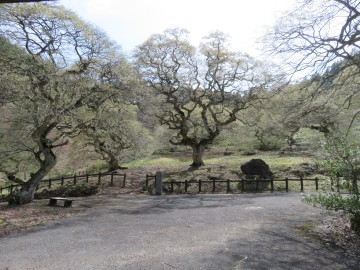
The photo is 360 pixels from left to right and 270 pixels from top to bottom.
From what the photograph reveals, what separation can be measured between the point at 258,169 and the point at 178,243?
13956 mm

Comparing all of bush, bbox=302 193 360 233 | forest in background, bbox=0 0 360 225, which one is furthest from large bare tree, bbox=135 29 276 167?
bush, bbox=302 193 360 233

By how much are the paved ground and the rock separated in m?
8.01

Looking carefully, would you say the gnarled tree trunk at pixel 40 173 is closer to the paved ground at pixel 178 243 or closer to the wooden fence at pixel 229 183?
the paved ground at pixel 178 243

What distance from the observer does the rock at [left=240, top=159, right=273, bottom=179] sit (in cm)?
1989

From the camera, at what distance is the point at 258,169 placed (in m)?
20.1

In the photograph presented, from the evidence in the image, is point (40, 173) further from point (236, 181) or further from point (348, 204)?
point (348, 204)

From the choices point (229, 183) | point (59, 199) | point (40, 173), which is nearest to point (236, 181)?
point (229, 183)

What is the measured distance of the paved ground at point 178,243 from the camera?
5855mm

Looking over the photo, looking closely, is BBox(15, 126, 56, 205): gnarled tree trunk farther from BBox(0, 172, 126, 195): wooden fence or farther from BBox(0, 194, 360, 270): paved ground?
BBox(0, 172, 126, 195): wooden fence

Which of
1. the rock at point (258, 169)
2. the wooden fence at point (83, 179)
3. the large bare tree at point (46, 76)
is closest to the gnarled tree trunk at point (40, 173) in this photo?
the large bare tree at point (46, 76)

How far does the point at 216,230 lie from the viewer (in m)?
8.36

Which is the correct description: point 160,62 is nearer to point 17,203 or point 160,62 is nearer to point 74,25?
point 74,25

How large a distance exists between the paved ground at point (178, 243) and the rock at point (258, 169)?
26.3 feet

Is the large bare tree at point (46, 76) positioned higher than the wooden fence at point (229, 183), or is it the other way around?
the large bare tree at point (46, 76)
